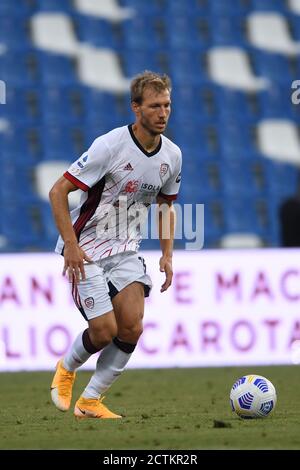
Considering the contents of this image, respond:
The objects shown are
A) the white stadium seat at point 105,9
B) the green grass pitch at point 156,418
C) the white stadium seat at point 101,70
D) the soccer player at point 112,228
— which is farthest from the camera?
the white stadium seat at point 105,9

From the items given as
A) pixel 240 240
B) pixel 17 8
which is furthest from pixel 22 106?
pixel 240 240

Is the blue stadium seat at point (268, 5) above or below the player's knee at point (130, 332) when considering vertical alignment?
above

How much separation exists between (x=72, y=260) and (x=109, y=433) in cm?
116

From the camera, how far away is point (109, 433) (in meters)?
5.84

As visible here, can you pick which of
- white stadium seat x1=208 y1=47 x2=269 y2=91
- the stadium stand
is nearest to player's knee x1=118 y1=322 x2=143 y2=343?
the stadium stand

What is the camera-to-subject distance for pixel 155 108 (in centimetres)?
670

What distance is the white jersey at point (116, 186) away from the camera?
672 cm

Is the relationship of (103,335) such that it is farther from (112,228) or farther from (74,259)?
(112,228)

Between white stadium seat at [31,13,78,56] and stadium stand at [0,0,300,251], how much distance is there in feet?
0.07

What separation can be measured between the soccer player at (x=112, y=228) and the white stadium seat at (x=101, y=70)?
379 inches

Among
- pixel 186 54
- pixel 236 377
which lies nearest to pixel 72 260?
pixel 236 377

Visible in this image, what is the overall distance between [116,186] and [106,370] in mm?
1156

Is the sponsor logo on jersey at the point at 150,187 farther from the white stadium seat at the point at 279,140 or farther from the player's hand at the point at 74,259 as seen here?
the white stadium seat at the point at 279,140

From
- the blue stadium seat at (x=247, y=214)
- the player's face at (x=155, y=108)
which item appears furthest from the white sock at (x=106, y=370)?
the blue stadium seat at (x=247, y=214)
